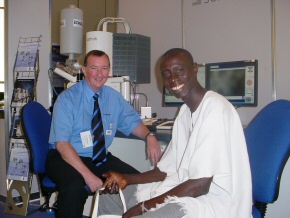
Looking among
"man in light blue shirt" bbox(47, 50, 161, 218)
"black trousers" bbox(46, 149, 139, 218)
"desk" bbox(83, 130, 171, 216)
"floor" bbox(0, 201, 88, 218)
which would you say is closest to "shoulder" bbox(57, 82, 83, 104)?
"man in light blue shirt" bbox(47, 50, 161, 218)

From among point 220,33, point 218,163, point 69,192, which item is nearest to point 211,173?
point 218,163

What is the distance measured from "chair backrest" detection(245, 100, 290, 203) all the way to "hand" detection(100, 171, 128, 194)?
21.4 inches

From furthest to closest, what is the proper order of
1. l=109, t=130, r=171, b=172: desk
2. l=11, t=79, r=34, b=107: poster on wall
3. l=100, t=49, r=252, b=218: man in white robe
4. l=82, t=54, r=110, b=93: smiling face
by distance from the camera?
1. l=11, t=79, r=34, b=107: poster on wall
2. l=109, t=130, r=171, b=172: desk
3. l=82, t=54, r=110, b=93: smiling face
4. l=100, t=49, r=252, b=218: man in white robe

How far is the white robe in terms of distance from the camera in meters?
1.16

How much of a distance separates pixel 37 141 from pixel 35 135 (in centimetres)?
4

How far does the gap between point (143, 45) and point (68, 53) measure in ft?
2.26

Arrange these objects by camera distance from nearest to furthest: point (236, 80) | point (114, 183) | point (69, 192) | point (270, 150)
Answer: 1. point (270, 150)
2. point (114, 183)
3. point (69, 192)
4. point (236, 80)

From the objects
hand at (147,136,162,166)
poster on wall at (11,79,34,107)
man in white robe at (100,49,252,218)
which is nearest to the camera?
man in white robe at (100,49,252,218)

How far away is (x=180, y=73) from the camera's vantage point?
4.42ft

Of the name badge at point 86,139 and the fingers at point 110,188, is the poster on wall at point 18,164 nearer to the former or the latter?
the name badge at point 86,139

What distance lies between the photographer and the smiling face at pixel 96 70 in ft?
7.25

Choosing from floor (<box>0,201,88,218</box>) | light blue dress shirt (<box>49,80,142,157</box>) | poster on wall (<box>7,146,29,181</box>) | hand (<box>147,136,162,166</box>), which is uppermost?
light blue dress shirt (<box>49,80,142,157</box>)

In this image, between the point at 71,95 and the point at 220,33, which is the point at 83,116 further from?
the point at 220,33

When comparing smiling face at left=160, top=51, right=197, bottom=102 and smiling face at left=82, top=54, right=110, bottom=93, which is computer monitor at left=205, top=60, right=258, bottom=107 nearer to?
smiling face at left=82, top=54, right=110, bottom=93
